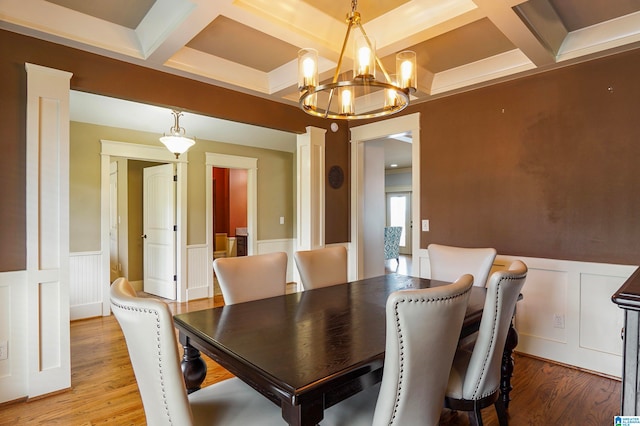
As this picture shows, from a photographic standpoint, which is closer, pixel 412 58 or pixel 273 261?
pixel 412 58

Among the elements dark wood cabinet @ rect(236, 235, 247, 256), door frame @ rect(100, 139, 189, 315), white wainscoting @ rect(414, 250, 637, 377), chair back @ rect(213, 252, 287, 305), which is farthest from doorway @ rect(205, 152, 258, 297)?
white wainscoting @ rect(414, 250, 637, 377)

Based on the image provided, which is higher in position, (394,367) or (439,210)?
(439,210)

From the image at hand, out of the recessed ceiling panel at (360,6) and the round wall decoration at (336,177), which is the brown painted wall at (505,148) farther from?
the recessed ceiling panel at (360,6)

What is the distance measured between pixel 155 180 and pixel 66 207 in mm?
2762

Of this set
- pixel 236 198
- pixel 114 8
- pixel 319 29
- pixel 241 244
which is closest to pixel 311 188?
pixel 319 29

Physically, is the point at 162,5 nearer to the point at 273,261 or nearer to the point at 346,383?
the point at 273,261

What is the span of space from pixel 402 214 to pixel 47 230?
9.10 metres

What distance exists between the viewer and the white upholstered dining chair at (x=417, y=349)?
1026 mm

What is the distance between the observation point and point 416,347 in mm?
1054

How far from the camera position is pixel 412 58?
1854mm

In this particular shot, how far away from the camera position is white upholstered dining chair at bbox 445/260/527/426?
4.66ft

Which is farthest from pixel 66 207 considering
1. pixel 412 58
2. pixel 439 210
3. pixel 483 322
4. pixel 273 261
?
pixel 439 210

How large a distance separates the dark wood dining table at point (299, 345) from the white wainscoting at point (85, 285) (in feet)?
10.1

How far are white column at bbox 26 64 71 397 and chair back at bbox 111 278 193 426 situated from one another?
1577mm
